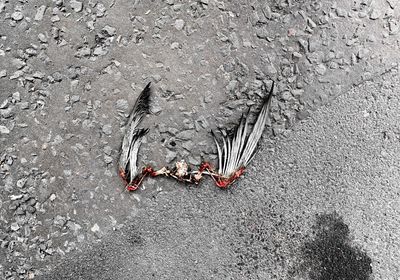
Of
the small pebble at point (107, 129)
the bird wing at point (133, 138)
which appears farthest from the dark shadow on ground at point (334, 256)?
the small pebble at point (107, 129)

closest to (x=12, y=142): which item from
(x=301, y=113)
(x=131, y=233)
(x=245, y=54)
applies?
(x=131, y=233)

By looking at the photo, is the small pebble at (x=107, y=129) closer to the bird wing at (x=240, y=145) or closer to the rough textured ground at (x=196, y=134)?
the rough textured ground at (x=196, y=134)

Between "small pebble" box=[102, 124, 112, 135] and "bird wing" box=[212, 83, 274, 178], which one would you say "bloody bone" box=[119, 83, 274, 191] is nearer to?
"bird wing" box=[212, 83, 274, 178]

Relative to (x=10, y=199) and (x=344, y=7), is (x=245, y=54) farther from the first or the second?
(x=10, y=199)

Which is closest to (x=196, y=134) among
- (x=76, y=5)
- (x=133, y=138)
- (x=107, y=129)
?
(x=133, y=138)

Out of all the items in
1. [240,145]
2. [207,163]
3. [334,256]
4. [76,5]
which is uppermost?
[76,5]

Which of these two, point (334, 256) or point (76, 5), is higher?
point (76, 5)

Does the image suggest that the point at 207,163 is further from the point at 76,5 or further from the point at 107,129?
the point at 76,5
